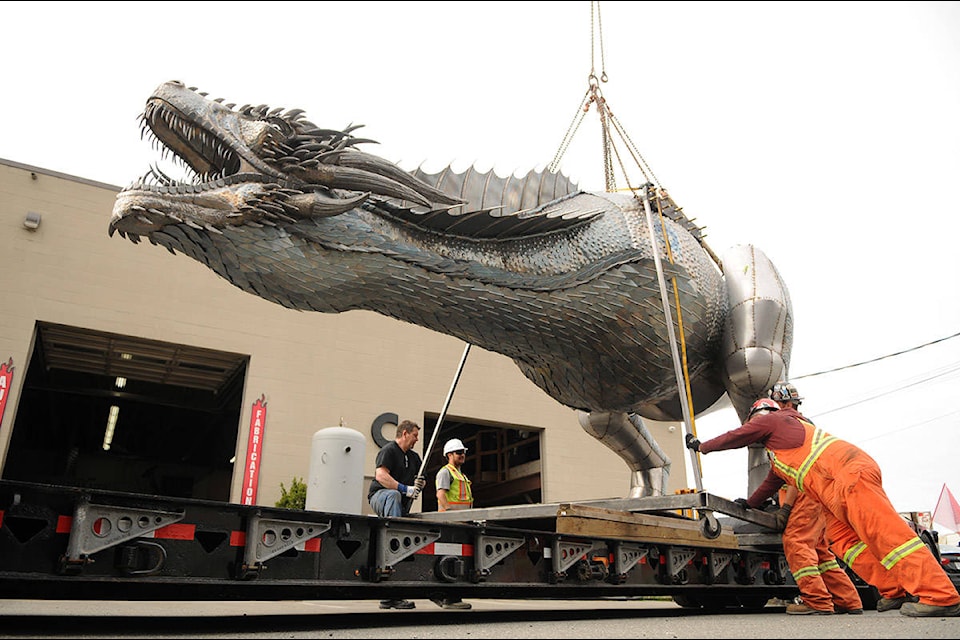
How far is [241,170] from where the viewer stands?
3.62 metres

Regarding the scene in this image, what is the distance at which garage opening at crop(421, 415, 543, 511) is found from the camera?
59.5 ft

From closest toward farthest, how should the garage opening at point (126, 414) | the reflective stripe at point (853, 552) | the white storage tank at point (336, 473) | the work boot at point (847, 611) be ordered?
the reflective stripe at point (853, 552), the work boot at point (847, 611), the white storage tank at point (336, 473), the garage opening at point (126, 414)

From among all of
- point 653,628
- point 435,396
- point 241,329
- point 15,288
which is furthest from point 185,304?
point 653,628

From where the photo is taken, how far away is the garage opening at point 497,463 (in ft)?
59.5

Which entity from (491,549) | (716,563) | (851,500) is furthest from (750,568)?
(491,549)

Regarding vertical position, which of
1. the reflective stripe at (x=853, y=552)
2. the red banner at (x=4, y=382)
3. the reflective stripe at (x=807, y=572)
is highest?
the red banner at (x=4, y=382)

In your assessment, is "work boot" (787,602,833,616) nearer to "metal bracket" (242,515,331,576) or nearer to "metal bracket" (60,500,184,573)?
"metal bracket" (242,515,331,576)

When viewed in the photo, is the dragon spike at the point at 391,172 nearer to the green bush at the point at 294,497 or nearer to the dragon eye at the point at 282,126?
the dragon eye at the point at 282,126

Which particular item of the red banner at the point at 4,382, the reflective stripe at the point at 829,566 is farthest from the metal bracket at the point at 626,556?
the red banner at the point at 4,382

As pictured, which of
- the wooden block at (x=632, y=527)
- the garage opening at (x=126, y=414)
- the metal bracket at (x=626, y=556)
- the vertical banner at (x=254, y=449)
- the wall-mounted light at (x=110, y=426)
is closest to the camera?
the wooden block at (x=632, y=527)

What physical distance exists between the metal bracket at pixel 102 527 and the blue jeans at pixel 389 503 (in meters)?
2.26

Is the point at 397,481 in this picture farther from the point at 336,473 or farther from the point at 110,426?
the point at 110,426

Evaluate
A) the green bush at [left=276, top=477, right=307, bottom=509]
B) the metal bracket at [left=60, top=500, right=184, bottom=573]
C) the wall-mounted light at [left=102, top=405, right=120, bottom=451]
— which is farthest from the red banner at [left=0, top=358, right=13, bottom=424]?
the metal bracket at [left=60, top=500, right=184, bottom=573]

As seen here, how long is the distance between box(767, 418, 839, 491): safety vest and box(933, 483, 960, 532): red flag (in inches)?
427
